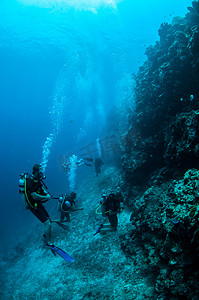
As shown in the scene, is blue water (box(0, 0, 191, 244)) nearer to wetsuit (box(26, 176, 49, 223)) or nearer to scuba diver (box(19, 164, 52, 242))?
scuba diver (box(19, 164, 52, 242))

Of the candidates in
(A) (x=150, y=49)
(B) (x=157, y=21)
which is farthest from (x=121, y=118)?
(B) (x=157, y=21)

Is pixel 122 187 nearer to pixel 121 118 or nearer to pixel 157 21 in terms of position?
pixel 121 118

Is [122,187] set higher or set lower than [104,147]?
lower

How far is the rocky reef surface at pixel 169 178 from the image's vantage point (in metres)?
3.83

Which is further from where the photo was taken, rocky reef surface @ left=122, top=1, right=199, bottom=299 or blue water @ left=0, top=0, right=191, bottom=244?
blue water @ left=0, top=0, right=191, bottom=244

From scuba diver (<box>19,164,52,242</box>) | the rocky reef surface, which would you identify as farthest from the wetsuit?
the rocky reef surface

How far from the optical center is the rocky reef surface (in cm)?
383

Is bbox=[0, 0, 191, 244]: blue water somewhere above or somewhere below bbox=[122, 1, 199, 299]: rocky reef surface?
above

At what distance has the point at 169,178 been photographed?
713 cm

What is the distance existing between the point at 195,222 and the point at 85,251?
5484 mm

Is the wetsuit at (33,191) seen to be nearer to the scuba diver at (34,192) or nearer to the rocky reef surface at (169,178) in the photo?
the scuba diver at (34,192)

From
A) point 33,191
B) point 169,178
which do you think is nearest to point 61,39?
point 169,178

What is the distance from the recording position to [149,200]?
654 centimetres

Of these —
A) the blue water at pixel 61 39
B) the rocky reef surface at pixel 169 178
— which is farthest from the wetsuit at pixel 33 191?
the blue water at pixel 61 39
